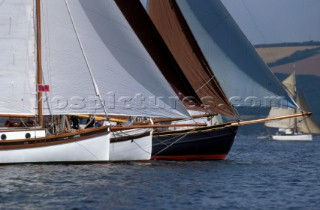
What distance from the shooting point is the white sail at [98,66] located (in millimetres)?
44781

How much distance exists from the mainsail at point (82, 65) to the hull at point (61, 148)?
3.92ft

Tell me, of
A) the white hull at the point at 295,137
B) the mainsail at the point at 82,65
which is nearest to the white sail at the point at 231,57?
the mainsail at the point at 82,65

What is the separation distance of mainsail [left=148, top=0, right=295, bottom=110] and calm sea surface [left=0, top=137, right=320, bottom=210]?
473 cm

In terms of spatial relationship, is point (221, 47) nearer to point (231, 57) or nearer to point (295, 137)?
point (231, 57)

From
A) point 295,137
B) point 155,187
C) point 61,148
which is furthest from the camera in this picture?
point 295,137

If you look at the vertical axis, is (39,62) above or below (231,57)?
below

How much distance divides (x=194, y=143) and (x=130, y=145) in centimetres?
609

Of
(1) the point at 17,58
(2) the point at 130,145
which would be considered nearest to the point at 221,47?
(2) the point at 130,145

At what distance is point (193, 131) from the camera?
5200 centimetres

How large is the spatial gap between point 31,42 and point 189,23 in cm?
1248

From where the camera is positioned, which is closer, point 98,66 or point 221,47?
point 98,66

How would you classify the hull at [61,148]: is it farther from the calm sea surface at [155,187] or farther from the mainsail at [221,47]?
the mainsail at [221,47]

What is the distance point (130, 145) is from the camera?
1858 inches

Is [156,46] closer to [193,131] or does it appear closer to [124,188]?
[193,131]
